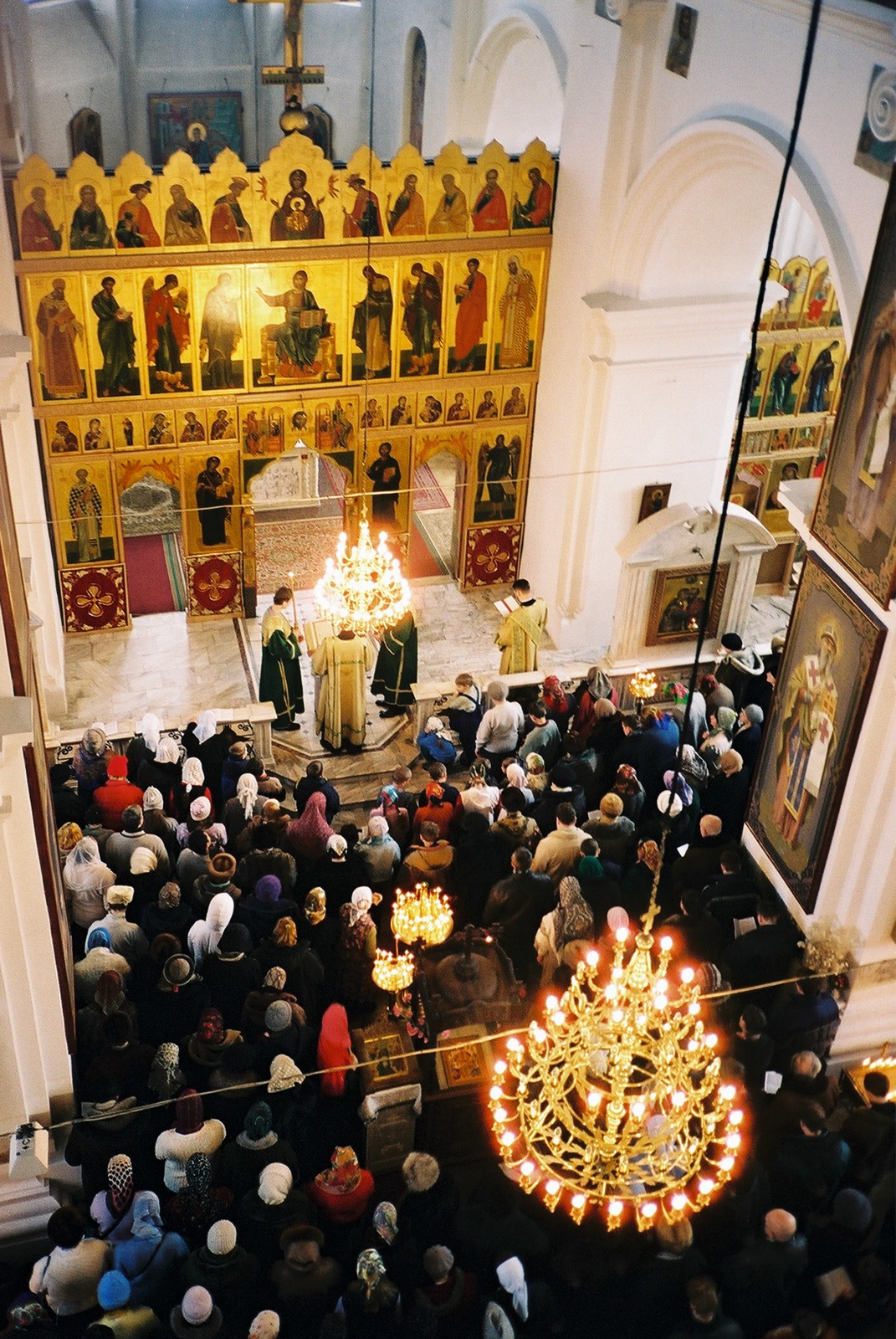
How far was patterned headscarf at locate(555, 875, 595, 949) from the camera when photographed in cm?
812

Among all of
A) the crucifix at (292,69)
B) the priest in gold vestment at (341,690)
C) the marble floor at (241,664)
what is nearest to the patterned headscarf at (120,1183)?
the marble floor at (241,664)

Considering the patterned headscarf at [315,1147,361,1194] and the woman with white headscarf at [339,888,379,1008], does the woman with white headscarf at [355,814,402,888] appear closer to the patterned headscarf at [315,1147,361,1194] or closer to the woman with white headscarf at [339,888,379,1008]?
the woman with white headscarf at [339,888,379,1008]

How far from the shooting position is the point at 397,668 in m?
11.8

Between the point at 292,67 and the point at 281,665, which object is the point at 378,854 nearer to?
the point at 281,665

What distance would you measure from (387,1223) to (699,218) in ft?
27.4

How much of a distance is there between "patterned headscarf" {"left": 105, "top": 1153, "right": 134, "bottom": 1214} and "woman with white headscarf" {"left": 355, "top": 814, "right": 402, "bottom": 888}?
257cm

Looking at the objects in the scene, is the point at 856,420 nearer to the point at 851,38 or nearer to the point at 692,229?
the point at 851,38

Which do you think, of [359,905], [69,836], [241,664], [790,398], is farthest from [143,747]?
[790,398]

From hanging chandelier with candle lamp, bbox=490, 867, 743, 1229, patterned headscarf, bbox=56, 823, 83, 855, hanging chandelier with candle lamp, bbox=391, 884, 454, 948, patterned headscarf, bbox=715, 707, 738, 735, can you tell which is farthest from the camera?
patterned headscarf, bbox=715, 707, 738, 735

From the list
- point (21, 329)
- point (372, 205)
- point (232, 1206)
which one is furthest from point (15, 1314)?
point (372, 205)

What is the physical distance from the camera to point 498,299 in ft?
41.4

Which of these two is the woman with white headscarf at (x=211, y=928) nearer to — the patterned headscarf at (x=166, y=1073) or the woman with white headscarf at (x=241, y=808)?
the patterned headscarf at (x=166, y=1073)

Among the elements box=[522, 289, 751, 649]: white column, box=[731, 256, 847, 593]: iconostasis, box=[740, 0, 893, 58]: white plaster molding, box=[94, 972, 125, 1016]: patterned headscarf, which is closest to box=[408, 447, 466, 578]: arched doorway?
box=[522, 289, 751, 649]: white column

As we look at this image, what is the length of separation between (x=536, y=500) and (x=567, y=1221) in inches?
311
